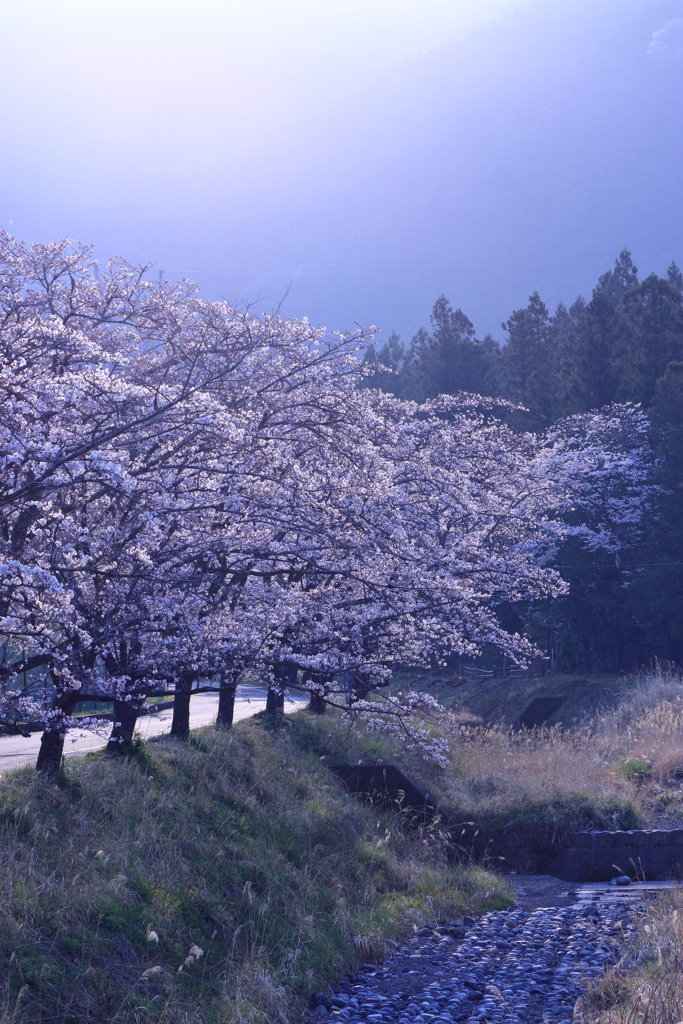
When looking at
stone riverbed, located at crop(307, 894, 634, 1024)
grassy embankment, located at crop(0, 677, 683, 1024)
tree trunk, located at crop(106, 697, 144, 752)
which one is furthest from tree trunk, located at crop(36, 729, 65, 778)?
stone riverbed, located at crop(307, 894, 634, 1024)

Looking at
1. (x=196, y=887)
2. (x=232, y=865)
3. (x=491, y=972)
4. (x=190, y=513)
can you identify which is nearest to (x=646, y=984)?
(x=491, y=972)

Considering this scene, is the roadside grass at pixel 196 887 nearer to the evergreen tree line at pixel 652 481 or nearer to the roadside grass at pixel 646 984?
the roadside grass at pixel 646 984

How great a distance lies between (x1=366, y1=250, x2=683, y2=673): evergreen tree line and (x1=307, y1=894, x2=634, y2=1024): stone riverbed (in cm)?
2103

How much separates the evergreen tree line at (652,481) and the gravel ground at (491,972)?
68.6ft

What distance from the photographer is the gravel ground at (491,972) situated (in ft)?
25.3

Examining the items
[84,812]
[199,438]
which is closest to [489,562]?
[199,438]

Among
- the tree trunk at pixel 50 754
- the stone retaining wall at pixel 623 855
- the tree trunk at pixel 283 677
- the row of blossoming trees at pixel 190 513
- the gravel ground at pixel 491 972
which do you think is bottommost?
the gravel ground at pixel 491 972

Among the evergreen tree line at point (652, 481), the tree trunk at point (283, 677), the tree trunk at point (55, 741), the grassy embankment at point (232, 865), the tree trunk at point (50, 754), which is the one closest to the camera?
the grassy embankment at point (232, 865)

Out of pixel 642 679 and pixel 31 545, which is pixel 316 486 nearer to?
pixel 31 545

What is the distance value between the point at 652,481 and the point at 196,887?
26322mm

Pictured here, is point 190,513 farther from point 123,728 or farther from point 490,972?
point 490,972

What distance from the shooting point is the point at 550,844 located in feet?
45.7

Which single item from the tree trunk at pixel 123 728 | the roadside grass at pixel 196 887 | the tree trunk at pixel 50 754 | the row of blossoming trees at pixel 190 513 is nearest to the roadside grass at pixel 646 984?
the roadside grass at pixel 196 887

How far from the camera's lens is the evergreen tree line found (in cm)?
3009
